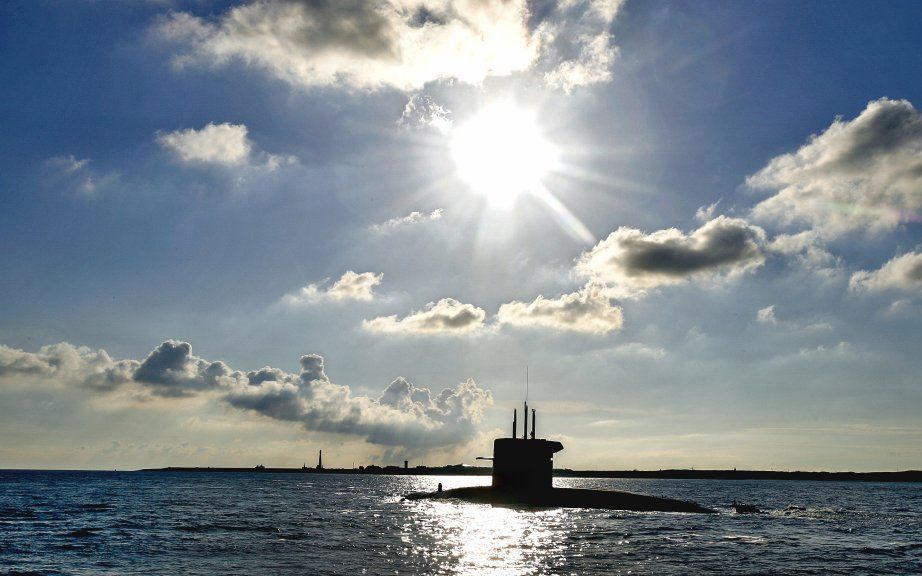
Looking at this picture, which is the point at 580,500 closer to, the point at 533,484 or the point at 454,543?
the point at 533,484

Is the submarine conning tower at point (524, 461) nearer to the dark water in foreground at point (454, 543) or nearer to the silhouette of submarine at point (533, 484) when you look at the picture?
the silhouette of submarine at point (533, 484)

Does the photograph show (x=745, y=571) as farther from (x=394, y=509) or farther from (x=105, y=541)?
(x=394, y=509)

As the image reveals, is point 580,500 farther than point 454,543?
Yes

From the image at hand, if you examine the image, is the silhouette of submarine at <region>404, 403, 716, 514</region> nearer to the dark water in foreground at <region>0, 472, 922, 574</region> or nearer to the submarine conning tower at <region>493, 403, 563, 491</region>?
the submarine conning tower at <region>493, 403, 563, 491</region>

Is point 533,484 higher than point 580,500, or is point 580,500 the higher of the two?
point 533,484

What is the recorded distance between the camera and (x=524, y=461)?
60.9m

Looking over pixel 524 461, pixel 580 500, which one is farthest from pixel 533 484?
pixel 580 500

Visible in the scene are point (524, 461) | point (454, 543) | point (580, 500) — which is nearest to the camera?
point (454, 543)

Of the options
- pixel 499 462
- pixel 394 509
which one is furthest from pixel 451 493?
pixel 499 462

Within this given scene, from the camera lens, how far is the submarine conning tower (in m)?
60.3

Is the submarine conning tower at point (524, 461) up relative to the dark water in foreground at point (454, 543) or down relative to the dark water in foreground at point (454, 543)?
up

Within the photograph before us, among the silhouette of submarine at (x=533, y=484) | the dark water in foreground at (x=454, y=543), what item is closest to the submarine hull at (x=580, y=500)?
the silhouette of submarine at (x=533, y=484)

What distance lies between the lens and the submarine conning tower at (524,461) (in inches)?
2376

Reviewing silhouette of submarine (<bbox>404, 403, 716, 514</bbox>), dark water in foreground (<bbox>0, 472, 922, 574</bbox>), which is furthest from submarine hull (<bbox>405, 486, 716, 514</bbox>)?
dark water in foreground (<bbox>0, 472, 922, 574</bbox>)
